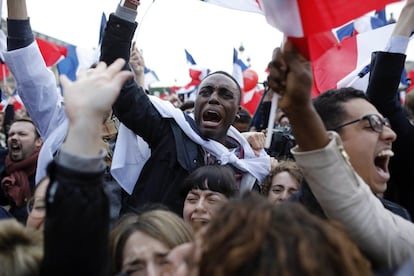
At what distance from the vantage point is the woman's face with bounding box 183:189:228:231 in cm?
305

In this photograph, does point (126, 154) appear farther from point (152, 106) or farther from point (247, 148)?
point (247, 148)

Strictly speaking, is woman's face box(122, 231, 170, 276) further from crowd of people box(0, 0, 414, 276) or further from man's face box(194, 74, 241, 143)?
man's face box(194, 74, 241, 143)

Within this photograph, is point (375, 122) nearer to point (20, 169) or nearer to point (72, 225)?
point (72, 225)

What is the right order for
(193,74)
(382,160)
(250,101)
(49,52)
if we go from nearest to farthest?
(382,160) < (49,52) < (250,101) < (193,74)

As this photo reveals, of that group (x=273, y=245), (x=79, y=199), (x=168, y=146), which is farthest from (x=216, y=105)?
(x=273, y=245)

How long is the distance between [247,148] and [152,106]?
0.78 metres

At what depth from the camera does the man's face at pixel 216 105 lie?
3.66 meters

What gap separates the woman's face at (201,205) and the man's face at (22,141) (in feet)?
5.86

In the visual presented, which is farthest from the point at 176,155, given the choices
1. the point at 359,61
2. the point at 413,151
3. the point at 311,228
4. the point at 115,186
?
the point at 311,228

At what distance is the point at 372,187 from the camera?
226 cm

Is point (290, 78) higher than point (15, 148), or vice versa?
point (290, 78)

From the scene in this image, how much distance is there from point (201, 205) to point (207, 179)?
0.43 ft

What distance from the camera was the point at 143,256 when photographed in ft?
6.85

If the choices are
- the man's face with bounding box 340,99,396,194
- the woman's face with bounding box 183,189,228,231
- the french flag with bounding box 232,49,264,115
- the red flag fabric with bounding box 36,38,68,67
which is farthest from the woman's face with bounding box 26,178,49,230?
the french flag with bounding box 232,49,264,115
